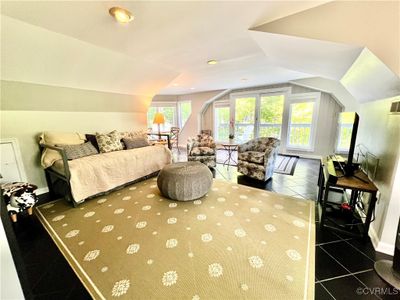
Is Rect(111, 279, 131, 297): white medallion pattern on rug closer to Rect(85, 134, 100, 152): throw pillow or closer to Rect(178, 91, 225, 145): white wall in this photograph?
Rect(85, 134, 100, 152): throw pillow

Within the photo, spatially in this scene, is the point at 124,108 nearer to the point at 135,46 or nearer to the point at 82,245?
the point at 135,46

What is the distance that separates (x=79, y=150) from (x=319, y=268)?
3376 millimetres

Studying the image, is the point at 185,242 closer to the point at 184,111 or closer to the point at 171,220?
the point at 171,220

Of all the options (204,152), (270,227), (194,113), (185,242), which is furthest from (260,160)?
(194,113)

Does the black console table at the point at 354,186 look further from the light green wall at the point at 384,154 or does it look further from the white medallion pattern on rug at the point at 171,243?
the white medallion pattern on rug at the point at 171,243

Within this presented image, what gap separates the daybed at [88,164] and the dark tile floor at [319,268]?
1.92ft

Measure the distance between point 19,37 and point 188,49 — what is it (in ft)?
6.11

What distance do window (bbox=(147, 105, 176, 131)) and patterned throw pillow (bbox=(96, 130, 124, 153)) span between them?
3830 millimetres

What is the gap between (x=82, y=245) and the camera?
64.2 inches

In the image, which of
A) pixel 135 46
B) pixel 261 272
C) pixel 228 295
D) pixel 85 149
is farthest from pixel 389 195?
pixel 85 149

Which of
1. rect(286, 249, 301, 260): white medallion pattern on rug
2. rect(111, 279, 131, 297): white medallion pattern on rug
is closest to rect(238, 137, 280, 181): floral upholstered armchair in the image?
rect(286, 249, 301, 260): white medallion pattern on rug

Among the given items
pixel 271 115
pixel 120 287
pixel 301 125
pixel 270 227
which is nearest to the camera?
pixel 120 287

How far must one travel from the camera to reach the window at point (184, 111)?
7015mm

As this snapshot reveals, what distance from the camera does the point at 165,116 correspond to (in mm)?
7324
